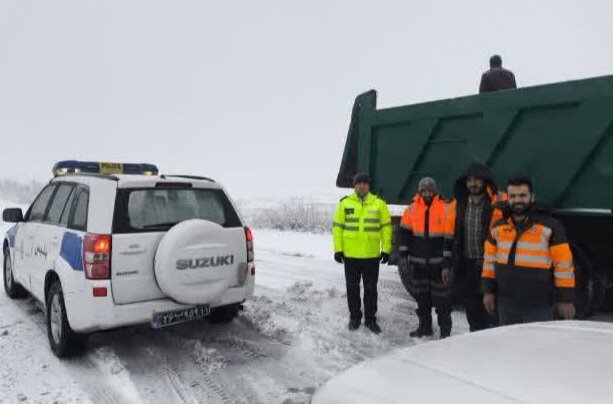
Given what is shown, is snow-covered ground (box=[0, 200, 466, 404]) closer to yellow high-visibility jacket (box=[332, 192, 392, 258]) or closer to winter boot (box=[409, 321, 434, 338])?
winter boot (box=[409, 321, 434, 338])

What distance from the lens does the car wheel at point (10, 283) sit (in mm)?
6688

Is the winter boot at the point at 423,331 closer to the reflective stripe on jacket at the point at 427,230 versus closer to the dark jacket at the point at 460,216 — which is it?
the reflective stripe on jacket at the point at 427,230

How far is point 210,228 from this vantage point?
457 cm

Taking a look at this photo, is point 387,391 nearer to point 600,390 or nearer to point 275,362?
point 600,390

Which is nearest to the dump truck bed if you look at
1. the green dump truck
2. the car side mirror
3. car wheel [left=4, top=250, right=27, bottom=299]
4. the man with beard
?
the green dump truck

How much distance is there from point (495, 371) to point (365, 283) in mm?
3553

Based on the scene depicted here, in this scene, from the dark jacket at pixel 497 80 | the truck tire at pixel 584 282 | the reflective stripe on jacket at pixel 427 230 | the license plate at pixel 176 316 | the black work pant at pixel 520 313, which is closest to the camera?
the black work pant at pixel 520 313

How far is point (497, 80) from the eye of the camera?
19.2 ft

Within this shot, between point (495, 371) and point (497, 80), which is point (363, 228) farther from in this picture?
point (495, 371)

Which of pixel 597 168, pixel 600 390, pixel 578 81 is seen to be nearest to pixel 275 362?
pixel 600 390

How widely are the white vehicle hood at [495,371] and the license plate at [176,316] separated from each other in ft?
8.41

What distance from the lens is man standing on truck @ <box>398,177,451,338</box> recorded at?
493 cm

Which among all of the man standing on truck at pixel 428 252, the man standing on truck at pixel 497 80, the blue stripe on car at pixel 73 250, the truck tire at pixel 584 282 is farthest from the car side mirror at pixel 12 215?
the truck tire at pixel 584 282

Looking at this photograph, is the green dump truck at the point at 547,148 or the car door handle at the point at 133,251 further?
the green dump truck at the point at 547,148
